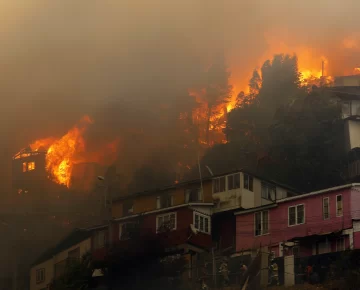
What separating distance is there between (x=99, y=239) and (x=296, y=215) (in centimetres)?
2355

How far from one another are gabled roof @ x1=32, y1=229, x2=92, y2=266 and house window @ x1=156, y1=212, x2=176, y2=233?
10.6 m

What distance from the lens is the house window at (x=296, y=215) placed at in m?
62.4

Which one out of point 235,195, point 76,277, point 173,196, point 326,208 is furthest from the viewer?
point 173,196

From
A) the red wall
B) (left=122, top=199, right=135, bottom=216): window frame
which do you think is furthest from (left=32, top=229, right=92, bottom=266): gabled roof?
the red wall

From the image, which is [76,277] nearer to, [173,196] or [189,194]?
[173,196]

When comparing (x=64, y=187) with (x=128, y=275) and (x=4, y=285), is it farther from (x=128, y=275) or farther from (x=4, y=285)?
(x=128, y=275)

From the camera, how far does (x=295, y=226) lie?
2464 inches

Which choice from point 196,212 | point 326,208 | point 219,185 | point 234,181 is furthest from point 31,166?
point 326,208

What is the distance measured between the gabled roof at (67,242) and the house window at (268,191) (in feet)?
61.1

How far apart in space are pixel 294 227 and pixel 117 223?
65.8ft

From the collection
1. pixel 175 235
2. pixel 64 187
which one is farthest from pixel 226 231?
pixel 64 187

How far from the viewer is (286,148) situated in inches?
2968

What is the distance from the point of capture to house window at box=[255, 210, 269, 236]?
65.0m

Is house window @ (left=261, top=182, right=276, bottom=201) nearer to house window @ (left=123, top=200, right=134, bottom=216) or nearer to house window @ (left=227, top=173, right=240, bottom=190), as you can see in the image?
house window @ (left=227, top=173, right=240, bottom=190)
